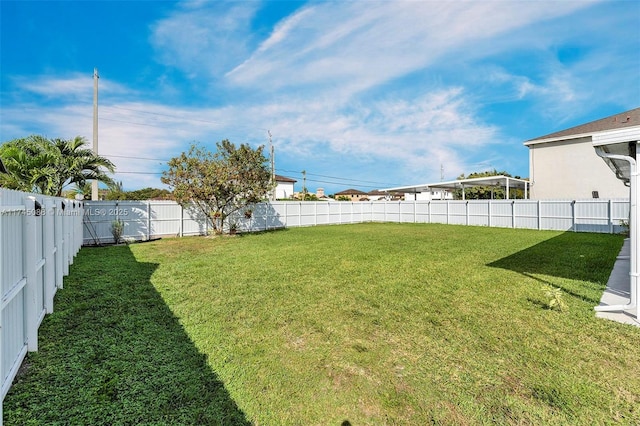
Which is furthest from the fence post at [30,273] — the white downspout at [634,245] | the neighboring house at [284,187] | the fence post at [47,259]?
the neighboring house at [284,187]

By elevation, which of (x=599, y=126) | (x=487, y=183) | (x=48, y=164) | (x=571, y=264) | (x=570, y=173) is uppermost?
(x=599, y=126)

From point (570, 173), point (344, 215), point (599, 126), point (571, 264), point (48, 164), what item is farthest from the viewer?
point (344, 215)

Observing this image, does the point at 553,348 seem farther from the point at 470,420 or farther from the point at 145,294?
the point at 145,294

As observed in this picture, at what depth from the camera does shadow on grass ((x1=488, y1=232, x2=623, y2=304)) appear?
17.3 feet

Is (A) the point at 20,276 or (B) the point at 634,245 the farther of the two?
(B) the point at 634,245

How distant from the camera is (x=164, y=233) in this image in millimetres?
14742

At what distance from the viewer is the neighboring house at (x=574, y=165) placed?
58.9ft

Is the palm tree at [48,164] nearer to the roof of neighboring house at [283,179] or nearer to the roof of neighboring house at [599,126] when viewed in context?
the roof of neighboring house at [599,126]

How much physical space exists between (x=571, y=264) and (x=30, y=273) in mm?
9835

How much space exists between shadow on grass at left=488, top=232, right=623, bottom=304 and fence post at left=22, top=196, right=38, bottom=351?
7.10 meters

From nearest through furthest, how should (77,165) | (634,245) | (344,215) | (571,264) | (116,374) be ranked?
1. (116,374)
2. (634,245)
3. (571,264)
4. (77,165)
5. (344,215)

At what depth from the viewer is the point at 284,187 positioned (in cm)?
5031

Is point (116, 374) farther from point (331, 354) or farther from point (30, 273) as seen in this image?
point (331, 354)

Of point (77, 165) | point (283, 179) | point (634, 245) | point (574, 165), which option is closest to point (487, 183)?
point (574, 165)
